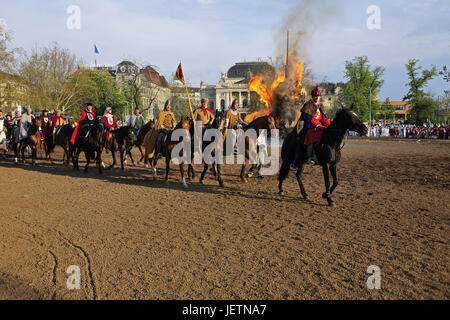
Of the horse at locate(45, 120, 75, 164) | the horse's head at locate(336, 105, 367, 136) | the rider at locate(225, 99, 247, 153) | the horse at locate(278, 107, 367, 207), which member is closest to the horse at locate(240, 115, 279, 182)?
the rider at locate(225, 99, 247, 153)

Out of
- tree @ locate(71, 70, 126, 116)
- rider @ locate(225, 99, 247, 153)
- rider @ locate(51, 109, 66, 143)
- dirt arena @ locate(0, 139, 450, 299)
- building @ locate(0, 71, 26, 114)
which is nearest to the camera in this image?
dirt arena @ locate(0, 139, 450, 299)

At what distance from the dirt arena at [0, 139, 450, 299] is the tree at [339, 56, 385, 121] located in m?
62.0

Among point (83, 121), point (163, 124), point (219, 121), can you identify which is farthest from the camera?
point (83, 121)

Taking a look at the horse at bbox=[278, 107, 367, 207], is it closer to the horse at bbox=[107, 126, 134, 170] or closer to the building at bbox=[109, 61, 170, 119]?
the horse at bbox=[107, 126, 134, 170]

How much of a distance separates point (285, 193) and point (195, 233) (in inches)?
186

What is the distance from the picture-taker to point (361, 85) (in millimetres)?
71312

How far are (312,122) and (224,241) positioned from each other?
4.75 metres

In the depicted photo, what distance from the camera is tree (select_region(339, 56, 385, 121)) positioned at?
7000 centimetres

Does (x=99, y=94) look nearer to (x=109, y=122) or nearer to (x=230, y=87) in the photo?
(x=109, y=122)

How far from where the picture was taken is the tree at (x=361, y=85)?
70000 mm

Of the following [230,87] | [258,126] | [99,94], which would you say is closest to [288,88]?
[258,126]

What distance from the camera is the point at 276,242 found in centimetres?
654
